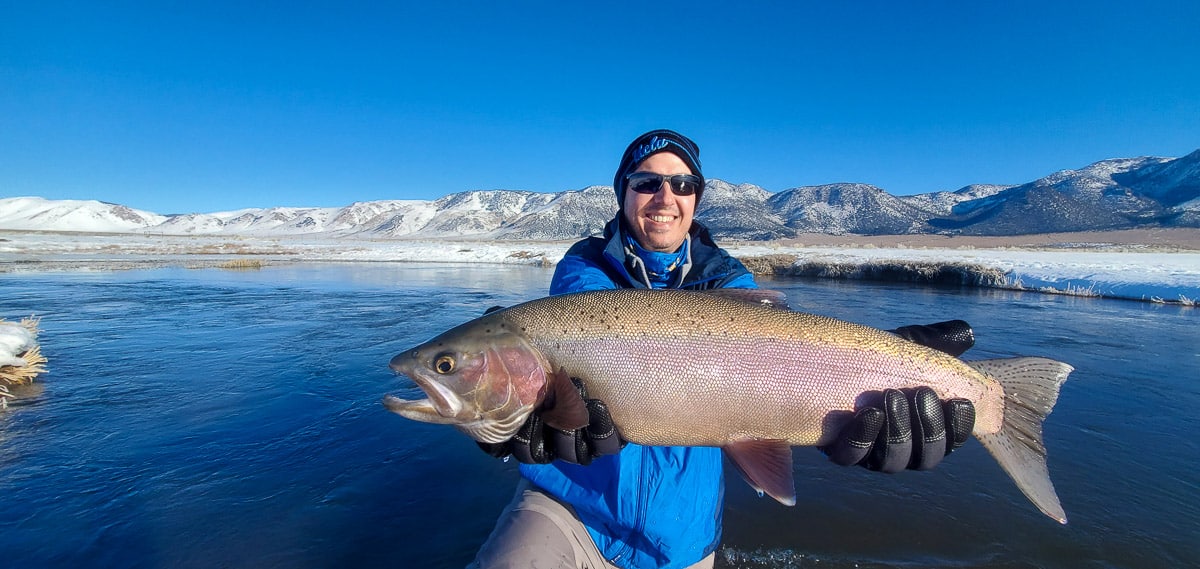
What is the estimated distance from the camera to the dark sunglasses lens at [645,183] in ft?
9.47

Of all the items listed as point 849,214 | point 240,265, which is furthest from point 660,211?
point 849,214

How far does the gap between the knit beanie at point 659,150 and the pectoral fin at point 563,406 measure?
1236mm

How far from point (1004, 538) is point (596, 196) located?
198 m

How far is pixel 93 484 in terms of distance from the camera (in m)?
4.14

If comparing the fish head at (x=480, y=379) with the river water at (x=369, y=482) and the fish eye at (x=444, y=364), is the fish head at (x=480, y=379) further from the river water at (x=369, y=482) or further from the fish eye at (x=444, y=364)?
the river water at (x=369, y=482)

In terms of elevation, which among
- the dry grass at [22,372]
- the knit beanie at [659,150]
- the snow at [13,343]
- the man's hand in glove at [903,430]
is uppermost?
the knit beanie at [659,150]

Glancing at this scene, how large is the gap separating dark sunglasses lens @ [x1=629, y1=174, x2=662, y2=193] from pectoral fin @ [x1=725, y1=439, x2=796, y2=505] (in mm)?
1495

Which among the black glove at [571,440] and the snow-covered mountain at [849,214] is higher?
the snow-covered mountain at [849,214]

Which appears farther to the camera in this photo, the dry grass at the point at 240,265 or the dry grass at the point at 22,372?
the dry grass at the point at 240,265

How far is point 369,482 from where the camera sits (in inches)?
174

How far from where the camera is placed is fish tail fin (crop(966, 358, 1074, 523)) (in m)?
2.31

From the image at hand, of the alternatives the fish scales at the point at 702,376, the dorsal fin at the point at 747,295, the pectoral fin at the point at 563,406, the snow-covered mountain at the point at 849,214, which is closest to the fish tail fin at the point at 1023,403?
the fish scales at the point at 702,376

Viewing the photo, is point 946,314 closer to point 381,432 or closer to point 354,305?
point 381,432

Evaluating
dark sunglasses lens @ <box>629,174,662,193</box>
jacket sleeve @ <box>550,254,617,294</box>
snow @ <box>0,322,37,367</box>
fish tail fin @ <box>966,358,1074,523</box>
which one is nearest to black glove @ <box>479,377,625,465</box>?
jacket sleeve @ <box>550,254,617,294</box>
